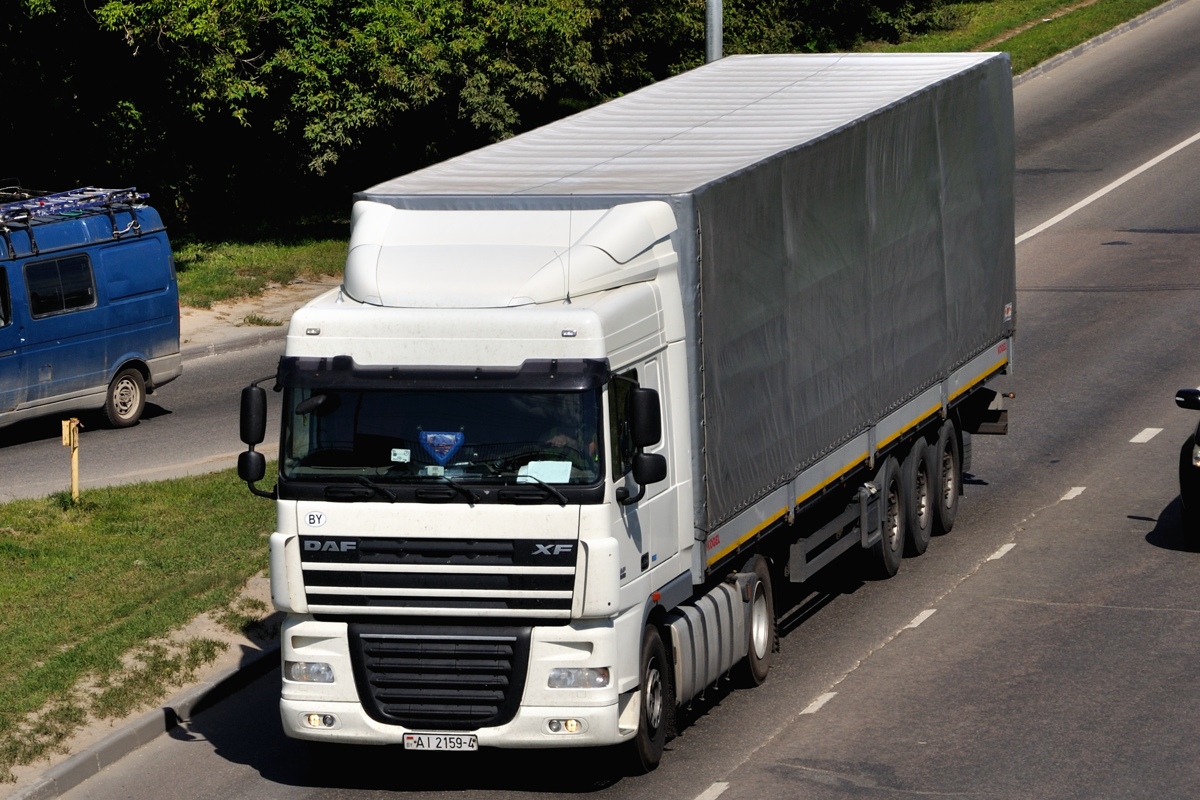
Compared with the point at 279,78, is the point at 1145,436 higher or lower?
lower

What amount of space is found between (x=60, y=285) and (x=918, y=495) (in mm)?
10964

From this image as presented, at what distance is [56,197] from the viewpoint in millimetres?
23875

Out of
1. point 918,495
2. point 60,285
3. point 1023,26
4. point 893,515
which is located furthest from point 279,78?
point 1023,26

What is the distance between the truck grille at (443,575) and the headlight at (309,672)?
0.40 meters

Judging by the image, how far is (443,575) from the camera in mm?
11094

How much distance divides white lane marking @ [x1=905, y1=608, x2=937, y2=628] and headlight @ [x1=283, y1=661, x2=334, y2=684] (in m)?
5.38

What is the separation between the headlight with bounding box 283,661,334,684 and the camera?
1141 cm

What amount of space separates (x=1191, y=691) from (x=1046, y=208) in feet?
69.6

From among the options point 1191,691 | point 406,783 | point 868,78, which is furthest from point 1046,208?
point 406,783

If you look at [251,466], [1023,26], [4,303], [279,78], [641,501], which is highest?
[279,78]

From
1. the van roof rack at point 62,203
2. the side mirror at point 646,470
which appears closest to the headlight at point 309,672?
the side mirror at point 646,470

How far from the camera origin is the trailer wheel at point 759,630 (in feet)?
44.3

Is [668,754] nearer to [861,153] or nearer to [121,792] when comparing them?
[121,792]

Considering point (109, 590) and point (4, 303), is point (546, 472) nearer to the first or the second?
point (109, 590)
